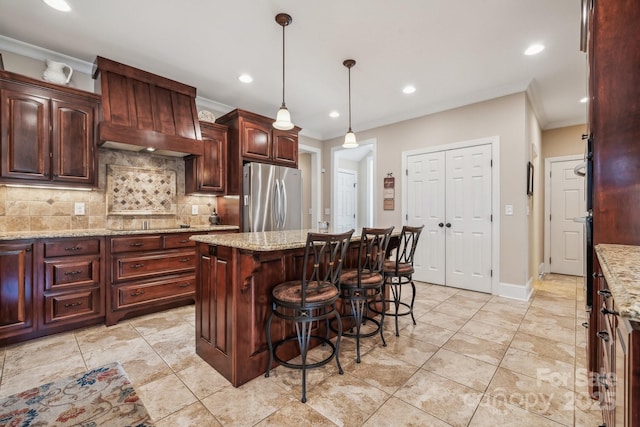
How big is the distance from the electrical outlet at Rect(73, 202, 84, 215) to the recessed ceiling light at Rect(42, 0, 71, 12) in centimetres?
180

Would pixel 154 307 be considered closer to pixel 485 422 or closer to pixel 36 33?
pixel 36 33

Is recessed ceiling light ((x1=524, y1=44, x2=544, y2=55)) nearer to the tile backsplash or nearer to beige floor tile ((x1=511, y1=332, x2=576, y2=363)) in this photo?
beige floor tile ((x1=511, y1=332, x2=576, y2=363))

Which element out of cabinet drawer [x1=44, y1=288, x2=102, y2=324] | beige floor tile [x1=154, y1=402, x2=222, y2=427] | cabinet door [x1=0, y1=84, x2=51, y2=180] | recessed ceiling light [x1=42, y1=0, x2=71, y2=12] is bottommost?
beige floor tile [x1=154, y1=402, x2=222, y2=427]

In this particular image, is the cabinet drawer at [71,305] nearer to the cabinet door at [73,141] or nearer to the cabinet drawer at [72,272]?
the cabinet drawer at [72,272]

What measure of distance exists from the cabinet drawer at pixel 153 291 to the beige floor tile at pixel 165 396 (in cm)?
135

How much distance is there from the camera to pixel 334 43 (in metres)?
2.77

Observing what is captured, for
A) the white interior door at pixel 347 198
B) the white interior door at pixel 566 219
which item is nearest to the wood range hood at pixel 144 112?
the white interior door at pixel 347 198

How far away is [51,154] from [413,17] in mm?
3494

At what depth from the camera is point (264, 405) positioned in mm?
1646

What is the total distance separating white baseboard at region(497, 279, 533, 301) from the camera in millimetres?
3584

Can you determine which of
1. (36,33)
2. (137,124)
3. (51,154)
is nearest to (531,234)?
(137,124)

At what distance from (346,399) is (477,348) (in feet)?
4.22

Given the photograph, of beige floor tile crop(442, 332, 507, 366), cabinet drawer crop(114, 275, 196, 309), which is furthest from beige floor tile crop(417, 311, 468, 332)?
cabinet drawer crop(114, 275, 196, 309)

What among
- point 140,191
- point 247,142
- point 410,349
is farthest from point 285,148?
point 410,349
